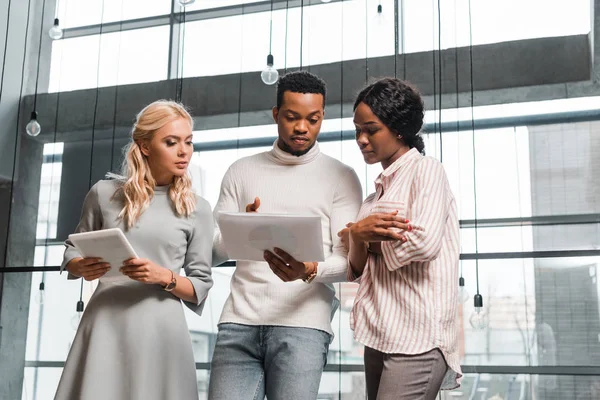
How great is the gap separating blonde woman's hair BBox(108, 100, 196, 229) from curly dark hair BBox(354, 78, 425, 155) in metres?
0.55

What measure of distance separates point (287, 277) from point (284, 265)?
0.03m

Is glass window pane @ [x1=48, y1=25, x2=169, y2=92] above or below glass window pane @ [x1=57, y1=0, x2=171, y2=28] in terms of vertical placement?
below

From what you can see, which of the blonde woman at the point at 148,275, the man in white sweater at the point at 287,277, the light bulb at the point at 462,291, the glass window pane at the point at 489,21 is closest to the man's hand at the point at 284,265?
the man in white sweater at the point at 287,277

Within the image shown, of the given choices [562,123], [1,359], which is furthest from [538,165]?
[1,359]

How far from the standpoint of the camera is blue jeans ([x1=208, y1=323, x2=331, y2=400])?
188 cm

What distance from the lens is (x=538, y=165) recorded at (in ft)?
20.3

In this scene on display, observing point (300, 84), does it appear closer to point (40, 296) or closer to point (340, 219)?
point (340, 219)

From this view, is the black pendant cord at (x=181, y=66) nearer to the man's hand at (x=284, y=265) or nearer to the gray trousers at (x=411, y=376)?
the man's hand at (x=284, y=265)

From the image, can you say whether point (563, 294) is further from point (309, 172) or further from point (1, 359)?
point (1, 359)

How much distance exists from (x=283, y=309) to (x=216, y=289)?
4863 millimetres

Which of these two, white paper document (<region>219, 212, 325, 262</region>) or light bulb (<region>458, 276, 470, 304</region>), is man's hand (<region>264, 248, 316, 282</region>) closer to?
white paper document (<region>219, 212, 325, 262</region>)

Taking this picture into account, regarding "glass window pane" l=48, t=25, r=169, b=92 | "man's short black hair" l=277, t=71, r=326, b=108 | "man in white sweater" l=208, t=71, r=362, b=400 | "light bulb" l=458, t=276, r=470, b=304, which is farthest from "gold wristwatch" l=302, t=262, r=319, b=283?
"glass window pane" l=48, t=25, r=169, b=92

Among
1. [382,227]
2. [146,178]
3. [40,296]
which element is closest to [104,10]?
[40,296]

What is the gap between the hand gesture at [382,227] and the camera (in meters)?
1.64
